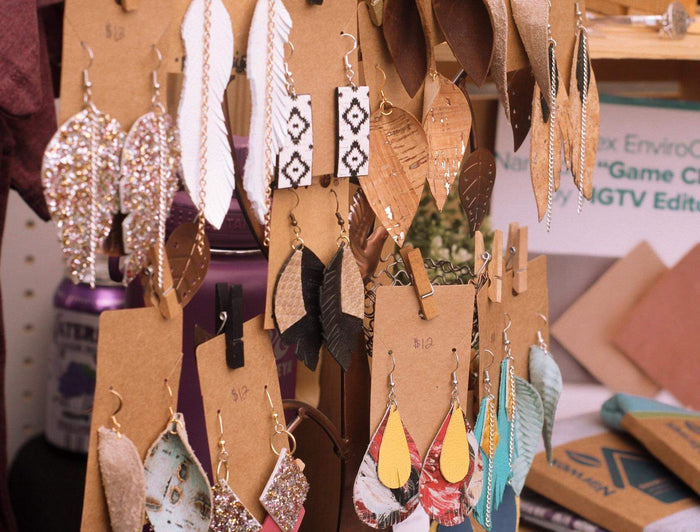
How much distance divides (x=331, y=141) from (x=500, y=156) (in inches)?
30.0

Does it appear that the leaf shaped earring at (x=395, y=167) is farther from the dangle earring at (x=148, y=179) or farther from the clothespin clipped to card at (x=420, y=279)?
the dangle earring at (x=148, y=179)

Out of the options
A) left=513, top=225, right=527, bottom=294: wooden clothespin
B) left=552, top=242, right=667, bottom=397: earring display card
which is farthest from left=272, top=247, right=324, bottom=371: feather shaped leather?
left=552, top=242, right=667, bottom=397: earring display card

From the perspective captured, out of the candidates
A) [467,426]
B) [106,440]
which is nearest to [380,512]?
[467,426]

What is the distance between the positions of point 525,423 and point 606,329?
63cm

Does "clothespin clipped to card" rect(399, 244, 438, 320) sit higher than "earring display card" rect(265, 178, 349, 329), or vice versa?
"earring display card" rect(265, 178, 349, 329)

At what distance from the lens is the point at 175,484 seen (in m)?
0.46

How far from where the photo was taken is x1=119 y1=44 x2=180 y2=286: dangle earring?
393 millimetres

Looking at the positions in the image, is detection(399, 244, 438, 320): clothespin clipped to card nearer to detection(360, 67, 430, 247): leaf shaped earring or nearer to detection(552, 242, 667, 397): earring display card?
detection(360, 67, 430, 247): leaf shaped earring

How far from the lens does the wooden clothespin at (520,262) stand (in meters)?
0.68

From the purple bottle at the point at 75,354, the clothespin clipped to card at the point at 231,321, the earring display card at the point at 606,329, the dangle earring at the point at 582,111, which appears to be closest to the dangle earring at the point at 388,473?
the clothespin clipped to card at the point at 231,321

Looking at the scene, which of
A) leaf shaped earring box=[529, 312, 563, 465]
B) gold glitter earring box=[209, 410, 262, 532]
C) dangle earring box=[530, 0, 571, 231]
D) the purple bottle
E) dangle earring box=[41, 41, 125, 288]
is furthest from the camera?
the purple bottle

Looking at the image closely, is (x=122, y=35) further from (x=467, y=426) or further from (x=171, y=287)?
(x=467, y=426)

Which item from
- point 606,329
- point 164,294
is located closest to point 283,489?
point 164,294

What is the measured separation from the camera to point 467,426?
580 millimetres
